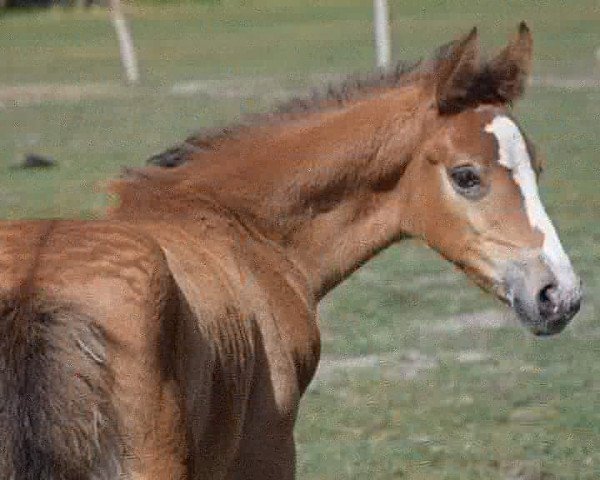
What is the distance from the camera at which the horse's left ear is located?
15.3ft

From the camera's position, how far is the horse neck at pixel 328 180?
4742mm

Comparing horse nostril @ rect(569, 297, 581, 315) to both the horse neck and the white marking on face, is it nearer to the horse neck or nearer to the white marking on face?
the white marking on face

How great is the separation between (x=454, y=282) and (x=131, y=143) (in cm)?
964

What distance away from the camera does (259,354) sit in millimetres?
4102

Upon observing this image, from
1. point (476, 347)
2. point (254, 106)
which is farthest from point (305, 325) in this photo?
point (254, 106)

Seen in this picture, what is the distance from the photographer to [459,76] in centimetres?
460

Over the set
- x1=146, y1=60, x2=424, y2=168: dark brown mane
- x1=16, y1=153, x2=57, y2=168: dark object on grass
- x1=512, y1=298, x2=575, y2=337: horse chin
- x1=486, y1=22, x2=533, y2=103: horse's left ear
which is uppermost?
x1=486, y1=22, x2=533, y2=103: horse's left ear

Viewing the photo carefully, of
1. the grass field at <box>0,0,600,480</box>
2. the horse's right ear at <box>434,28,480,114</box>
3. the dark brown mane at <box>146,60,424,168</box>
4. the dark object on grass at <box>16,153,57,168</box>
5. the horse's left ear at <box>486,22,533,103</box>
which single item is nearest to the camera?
the horse's right ear at <box>434,28,480,114</box>

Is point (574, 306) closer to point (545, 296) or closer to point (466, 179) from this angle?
point (545, 296)

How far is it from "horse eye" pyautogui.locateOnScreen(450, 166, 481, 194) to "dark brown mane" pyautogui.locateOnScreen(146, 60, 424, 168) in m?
0.57

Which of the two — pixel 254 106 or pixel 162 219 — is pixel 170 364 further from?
pixel 254 106

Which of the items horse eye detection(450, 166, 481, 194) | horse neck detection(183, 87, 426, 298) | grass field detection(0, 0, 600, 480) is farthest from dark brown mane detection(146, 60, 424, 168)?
grass field detection(0, 0, 600, 480)

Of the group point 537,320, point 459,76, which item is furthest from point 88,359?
point 459,76

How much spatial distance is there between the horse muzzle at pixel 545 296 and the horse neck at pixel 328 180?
24.0 inches
